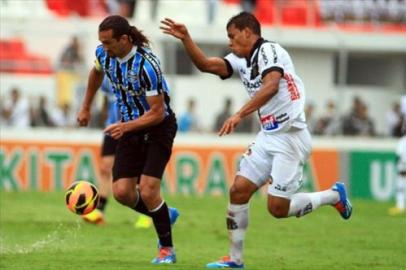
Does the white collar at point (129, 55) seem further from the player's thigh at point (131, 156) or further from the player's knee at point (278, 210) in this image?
the player's knee at point (278, 210)

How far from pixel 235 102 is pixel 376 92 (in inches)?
302

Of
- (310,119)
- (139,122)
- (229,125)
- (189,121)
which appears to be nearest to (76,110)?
Answer: (189,121)

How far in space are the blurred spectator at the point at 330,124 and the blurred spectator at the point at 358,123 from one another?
0.32 meters

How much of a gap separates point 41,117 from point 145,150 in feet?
46.9

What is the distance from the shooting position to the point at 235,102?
3156cm

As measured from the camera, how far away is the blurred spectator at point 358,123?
92.6 feet

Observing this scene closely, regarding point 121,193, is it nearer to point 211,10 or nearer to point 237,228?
point 237,228

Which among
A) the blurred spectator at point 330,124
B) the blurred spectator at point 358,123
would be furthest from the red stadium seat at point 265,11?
the blurred spectator at point 330,124

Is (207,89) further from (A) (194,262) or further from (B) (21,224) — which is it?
(A) (194,262)

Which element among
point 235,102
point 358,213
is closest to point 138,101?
point 358,213

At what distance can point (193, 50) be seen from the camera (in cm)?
1220

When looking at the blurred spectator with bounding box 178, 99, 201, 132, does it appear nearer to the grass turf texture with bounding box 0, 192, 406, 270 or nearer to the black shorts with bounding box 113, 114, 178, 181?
the grass turf texture with bounding box 0, 192, 406, 270

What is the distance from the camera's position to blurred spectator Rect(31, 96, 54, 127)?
2666 cm

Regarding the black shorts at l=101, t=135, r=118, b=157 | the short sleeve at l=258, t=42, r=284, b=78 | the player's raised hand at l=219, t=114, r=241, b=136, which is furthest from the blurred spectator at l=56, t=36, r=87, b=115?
the player's raised hand at l=219, t=114, r=241, b=136
